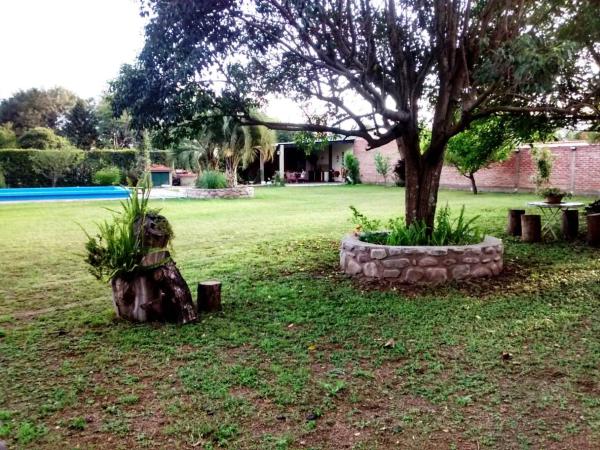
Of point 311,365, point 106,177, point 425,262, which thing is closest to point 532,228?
point 425,262

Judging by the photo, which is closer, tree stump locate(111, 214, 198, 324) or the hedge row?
tree stump locate(111, 214, 198, 324)

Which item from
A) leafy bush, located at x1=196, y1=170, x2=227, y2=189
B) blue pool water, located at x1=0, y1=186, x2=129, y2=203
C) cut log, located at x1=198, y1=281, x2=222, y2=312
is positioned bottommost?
cut log, located at x1=198, y1=281, x2=222, y2=312

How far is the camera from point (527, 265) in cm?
640

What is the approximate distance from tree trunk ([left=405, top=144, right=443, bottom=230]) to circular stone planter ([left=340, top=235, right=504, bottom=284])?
32.4 inches

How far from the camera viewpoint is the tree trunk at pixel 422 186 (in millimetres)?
6246

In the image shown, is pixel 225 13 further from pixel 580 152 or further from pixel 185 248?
pixel 580 152

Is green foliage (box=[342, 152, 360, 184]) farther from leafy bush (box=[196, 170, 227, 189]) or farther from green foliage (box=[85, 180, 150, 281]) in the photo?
green foliage (box=[85, 180, 150, 281])

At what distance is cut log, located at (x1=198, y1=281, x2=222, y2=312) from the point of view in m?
4.62

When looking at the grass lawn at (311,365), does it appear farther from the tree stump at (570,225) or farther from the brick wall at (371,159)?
the brick wall at (371,159)

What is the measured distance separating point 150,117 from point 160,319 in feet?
7.48

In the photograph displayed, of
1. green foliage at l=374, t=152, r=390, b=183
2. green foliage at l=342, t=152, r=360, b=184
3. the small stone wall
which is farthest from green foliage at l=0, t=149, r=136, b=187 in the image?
green foliage at l=374, t=152, r=390, b=183

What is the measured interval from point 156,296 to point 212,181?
15.6m

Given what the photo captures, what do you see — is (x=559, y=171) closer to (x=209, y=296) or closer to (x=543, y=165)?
(x=543, y=165)

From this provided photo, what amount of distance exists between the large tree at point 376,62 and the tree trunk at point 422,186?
13 mm
